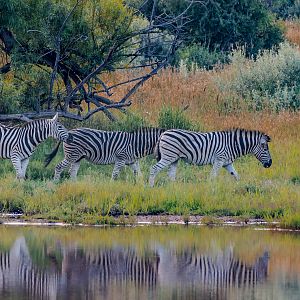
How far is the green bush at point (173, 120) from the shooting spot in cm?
2259

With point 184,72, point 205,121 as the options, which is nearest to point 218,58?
point 184,72

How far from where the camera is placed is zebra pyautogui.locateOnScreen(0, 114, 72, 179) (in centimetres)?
1920

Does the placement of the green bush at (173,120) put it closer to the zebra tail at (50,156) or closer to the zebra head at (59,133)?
the zebra tail at (50,156)

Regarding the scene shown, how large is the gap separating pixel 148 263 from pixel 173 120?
10.2m

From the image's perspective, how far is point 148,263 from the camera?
1275 cm

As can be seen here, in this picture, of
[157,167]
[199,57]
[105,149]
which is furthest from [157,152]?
[199,57]

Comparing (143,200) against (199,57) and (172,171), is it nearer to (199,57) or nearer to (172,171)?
(172,171)

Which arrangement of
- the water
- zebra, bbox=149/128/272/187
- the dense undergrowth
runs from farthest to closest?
1. zebra, bbox=149/128/272/187
2. the dense undergrowth
3. the water

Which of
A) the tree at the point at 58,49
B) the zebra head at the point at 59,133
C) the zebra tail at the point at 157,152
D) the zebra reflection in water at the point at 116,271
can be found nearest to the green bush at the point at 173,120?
the tree at the point at 58,49

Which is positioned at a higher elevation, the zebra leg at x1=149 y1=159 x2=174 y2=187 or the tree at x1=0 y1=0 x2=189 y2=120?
the tree at x1=0 y1=0 x2=189 y2=120

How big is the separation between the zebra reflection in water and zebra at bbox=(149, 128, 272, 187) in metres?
5.33

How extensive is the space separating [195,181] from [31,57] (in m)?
4.85

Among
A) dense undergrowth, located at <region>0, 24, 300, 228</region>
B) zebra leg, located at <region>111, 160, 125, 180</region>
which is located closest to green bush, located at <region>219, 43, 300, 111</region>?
dense undergrowth, located at <region>0, 24, 300, 228</region>

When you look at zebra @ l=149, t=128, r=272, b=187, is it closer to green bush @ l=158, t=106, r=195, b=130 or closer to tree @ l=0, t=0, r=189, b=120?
tree @ l=0, t=0, r=189, b=120
